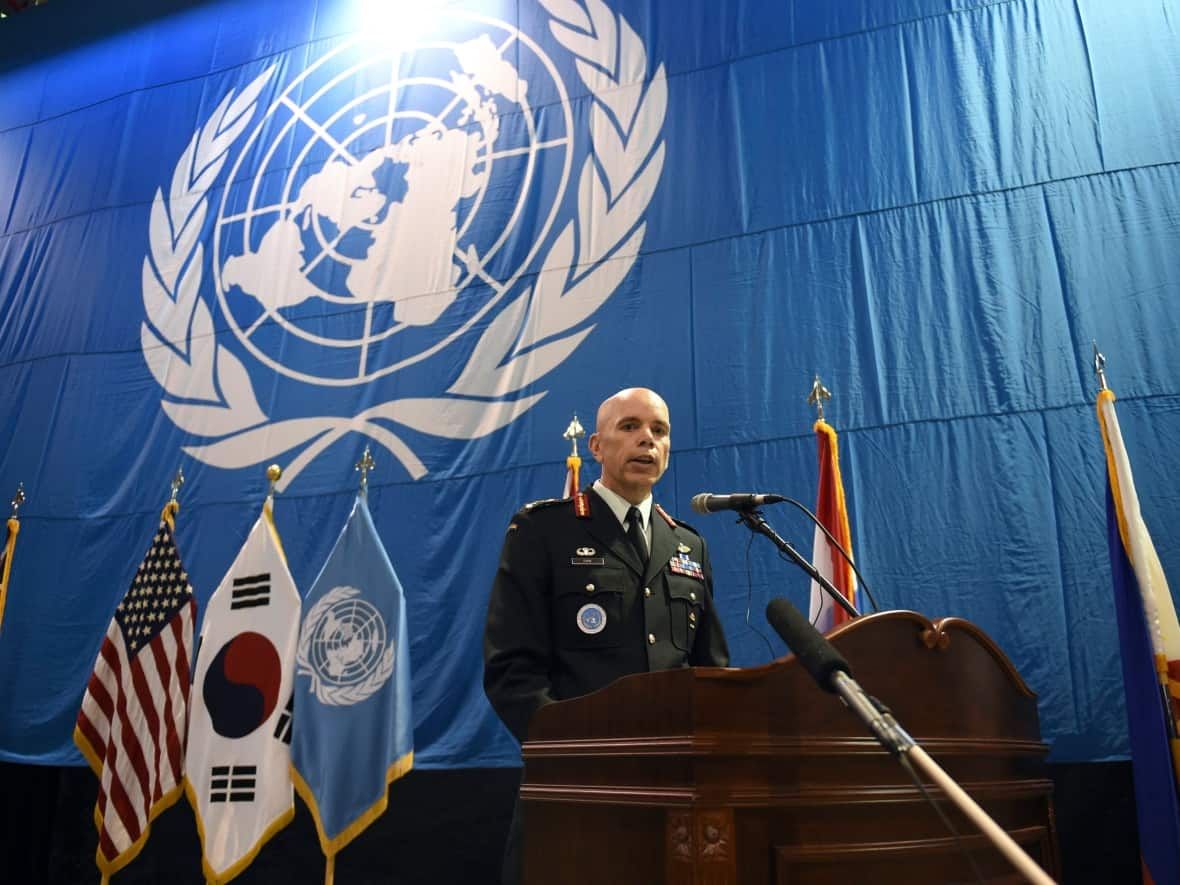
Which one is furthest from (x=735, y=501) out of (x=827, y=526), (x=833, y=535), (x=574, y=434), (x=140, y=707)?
(x=140, y=707)

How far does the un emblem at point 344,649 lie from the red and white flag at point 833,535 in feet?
4.98

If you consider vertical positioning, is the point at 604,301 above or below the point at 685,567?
above

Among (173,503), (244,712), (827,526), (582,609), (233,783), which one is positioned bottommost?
(233,783)

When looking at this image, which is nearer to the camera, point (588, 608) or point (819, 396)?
point (588, 608)

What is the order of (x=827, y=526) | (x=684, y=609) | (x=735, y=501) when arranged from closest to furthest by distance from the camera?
(x=735, y=501), (x=684, y=609), (x=827, y=526)

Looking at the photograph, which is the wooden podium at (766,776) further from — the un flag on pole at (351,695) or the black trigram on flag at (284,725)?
the black trigram on flag at (284,725)

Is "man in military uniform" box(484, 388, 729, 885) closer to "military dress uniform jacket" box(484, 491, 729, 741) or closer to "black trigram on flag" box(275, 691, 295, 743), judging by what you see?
"military dress uniform jacket" box(484, 491, 729, 741)

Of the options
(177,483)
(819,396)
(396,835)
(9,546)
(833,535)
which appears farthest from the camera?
(9,546)

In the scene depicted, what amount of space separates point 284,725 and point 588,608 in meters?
2.08

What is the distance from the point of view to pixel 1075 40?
3598 millimetres

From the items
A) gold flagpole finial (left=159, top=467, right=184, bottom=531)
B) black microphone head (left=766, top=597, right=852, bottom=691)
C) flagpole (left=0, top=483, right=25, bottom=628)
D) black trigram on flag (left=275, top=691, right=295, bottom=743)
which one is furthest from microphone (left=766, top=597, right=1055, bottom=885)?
flagpole (left=0, top=483, right=25, bottom=628)

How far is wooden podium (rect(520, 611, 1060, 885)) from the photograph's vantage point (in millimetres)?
1033

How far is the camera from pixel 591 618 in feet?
5.72

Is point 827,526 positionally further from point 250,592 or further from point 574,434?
point 250,592
